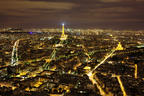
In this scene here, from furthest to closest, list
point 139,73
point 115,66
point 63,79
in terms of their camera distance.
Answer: point 115,66 → point 139,73 → point 63,79

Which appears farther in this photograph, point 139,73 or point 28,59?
point 28,59

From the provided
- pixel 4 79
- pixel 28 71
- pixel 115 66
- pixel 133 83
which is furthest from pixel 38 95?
pixel 115 66

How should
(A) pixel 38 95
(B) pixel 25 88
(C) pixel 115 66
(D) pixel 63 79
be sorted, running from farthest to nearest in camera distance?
(C) pixel 115 66 < (D) pixel 63 79 < (B) pixel 25 88 < (A) pixel 38 95

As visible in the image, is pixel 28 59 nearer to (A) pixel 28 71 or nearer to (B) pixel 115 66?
(A) pixel 28 71

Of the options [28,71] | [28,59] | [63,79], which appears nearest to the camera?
[63,79]

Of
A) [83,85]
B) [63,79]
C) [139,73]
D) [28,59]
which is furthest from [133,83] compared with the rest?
[28,59]

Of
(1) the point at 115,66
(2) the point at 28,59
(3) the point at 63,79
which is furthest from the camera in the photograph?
(2) the point at 28,59

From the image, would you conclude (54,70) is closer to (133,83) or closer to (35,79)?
(35,79)

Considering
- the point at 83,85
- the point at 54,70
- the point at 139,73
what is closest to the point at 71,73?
the point at 54,70

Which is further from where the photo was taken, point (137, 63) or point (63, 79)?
point (137, 63)
